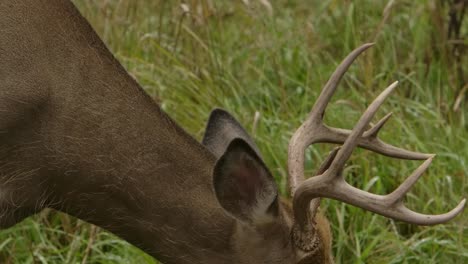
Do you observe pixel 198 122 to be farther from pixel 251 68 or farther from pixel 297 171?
pixel 297 171

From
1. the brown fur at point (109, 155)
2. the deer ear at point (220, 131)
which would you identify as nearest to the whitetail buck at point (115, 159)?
the brown fur at point (109, 155)

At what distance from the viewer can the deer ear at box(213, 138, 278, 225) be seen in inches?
229

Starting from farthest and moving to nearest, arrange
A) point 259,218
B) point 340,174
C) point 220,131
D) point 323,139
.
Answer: point 220,131 < point 323,139 < point 259,218 < point 340,174

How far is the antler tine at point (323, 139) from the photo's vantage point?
6.11m

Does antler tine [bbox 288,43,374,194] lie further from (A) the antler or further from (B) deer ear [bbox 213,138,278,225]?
(B) deer ear [bbox 213,138,278,225]

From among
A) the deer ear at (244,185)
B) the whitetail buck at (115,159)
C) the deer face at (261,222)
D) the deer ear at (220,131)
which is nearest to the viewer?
the deer ear at (244,185)

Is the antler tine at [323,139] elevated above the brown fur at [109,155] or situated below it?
below

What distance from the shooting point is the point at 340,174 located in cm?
590

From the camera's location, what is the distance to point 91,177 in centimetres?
614

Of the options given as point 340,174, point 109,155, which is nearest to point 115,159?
point 109,155

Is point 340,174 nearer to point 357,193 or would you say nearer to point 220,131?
point 357,193

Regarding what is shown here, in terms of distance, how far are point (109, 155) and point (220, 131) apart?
581mm

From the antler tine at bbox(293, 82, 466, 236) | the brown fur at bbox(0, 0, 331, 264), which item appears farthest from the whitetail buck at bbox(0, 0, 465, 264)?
the antler tine at bbox(293, 82, 466, 236)

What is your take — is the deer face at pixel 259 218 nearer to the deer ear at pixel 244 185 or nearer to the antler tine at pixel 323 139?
the deer ear at pixel 244 185
